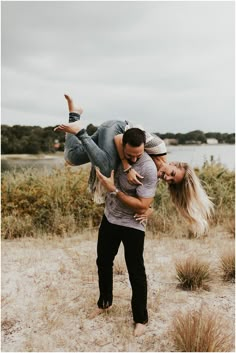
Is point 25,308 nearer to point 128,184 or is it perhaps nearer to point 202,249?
point 128,184

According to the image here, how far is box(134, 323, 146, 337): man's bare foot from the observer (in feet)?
13.6

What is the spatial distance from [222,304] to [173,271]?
983mm

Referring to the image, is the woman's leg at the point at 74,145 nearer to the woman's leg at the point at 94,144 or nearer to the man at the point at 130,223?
the woman's leg at the point at 94,144

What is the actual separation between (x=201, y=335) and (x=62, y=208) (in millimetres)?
4576

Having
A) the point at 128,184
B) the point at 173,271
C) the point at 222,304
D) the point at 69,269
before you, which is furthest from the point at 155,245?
the point at 128,184

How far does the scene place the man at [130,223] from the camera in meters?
3.71

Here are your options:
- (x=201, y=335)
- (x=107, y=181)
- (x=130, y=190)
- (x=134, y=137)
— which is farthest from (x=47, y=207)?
(x=134, y=137)

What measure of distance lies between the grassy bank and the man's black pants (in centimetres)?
304

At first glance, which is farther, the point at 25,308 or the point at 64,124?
the point at 25,308

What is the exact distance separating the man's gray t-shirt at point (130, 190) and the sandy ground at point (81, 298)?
102cm

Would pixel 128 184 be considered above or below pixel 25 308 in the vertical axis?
above

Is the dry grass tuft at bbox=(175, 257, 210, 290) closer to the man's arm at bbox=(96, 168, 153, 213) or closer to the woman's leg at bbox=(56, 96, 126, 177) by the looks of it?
the man's arm at bbox=(96, 168, 153, 213)

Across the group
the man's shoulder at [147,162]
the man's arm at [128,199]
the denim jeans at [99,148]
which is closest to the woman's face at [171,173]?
the man's shoulder at [147,162]

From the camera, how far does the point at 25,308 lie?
472cm
